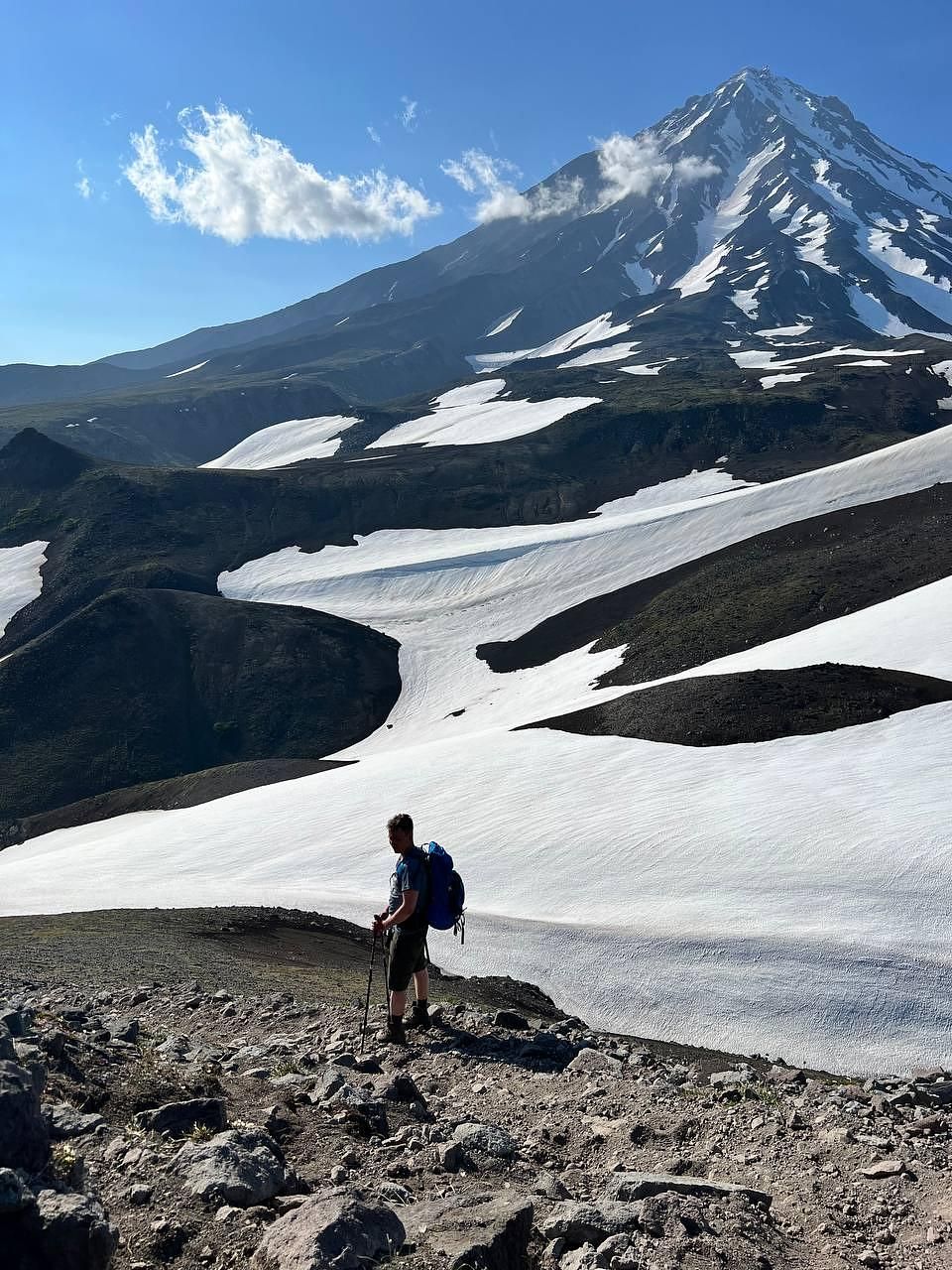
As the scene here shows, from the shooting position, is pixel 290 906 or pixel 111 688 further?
pixel 111 688

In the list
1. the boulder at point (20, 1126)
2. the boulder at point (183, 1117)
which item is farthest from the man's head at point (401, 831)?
the boulder at point (20, 1126)

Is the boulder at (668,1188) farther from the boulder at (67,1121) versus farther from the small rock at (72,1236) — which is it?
the boulder at (67,1121)

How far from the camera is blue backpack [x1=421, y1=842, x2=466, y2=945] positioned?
35.7 feet

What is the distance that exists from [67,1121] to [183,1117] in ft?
2.61

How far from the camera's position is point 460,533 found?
330 ft

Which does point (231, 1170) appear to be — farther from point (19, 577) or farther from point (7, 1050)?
point (19, 577)

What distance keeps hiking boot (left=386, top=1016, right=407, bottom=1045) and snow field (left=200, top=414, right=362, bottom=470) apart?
16119cm

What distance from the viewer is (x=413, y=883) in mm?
10852

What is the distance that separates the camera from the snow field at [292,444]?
172m

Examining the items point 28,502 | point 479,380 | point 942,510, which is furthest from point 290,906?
point 479,380

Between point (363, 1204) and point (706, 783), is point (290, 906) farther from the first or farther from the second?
point (363, 1204)

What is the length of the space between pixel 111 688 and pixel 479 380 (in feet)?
468

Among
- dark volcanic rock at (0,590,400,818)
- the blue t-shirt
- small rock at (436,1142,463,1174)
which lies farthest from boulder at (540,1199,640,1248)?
dark volcanic rock at (0,590,400,818)

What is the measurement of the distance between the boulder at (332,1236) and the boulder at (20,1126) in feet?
4.64
